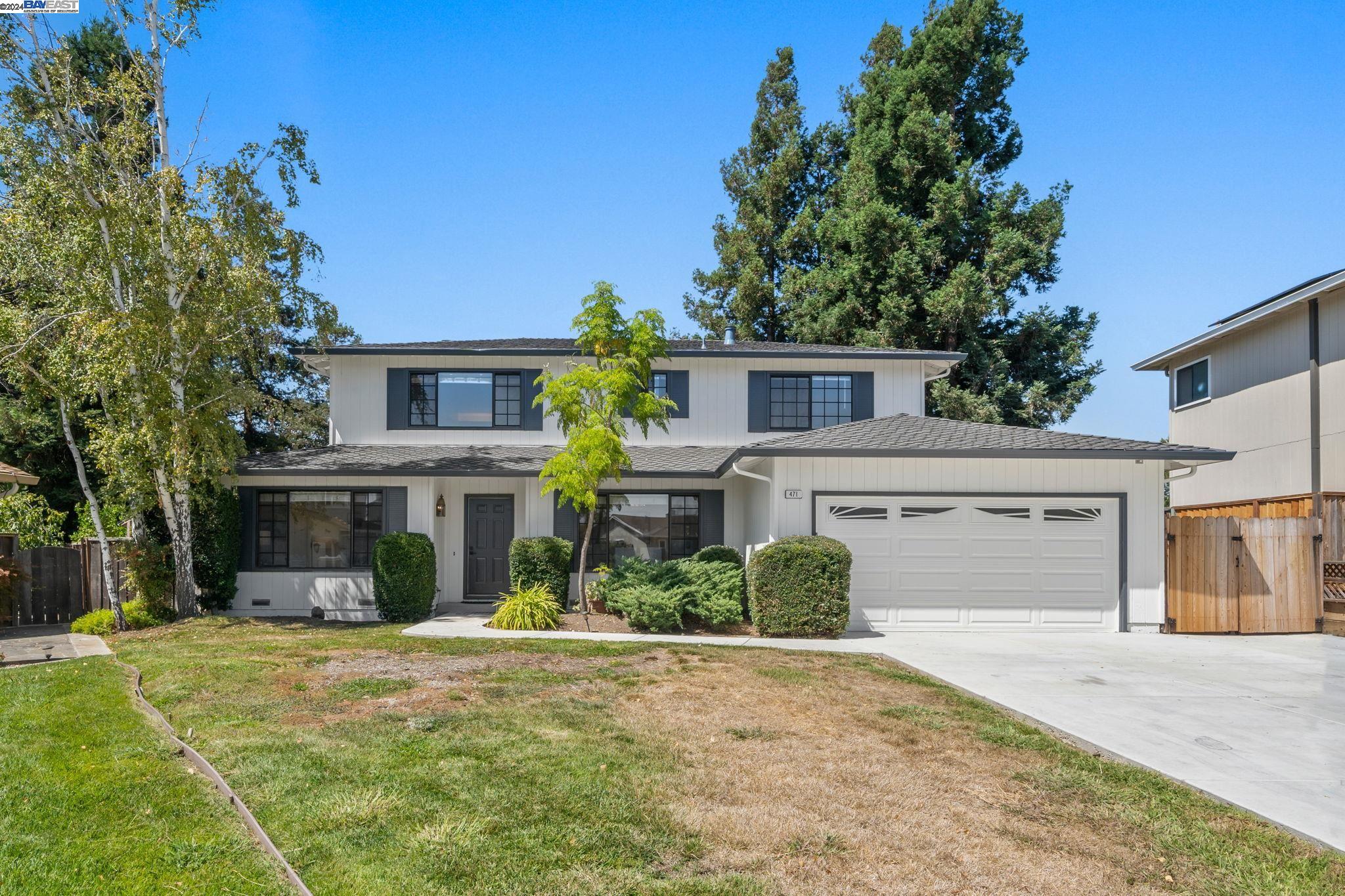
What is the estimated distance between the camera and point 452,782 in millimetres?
5133

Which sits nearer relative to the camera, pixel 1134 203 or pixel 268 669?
pixel 268 669

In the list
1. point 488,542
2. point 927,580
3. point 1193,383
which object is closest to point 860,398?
point 927,580

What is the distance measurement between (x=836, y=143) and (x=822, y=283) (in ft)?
21.4

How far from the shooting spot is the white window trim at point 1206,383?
1909 centimetres

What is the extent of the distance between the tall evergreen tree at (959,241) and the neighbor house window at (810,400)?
6.87 metres

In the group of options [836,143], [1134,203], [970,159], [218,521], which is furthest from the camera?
[836,143]

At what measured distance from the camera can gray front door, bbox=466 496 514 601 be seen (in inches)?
635

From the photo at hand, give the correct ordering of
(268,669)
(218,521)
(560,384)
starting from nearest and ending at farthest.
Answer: (268,669), (560,384), (218,521)

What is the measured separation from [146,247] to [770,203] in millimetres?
20006

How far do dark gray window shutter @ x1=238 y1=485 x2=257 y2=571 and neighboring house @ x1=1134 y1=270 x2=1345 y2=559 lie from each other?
1548 centimetres

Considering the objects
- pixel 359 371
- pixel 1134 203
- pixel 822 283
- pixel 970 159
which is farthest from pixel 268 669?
pixel 970 159

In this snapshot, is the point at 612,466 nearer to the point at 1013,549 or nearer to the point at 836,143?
the point at 1013,549

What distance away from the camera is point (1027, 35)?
24500 millimetres

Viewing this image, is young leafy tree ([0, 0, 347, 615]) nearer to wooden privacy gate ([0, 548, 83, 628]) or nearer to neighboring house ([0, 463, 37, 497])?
neighboring house ([0, 463, 37, 497])
